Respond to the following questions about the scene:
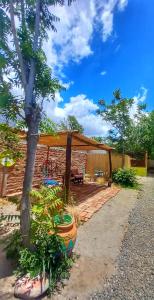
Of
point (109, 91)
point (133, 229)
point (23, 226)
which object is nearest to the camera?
point (23, 226)

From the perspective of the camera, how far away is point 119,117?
50.3 ft

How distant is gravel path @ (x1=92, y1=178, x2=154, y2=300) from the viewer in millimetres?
2938

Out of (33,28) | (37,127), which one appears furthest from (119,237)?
(33,28)

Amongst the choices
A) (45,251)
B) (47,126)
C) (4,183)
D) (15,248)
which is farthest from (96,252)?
(4,183)

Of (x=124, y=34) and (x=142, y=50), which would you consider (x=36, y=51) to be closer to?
(x=124, y=34)

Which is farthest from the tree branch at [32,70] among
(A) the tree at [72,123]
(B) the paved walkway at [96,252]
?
(A) the tree at [72,123]

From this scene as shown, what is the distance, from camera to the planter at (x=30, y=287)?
274cm

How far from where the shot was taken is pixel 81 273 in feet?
11.1

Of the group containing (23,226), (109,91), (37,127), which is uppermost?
(109,91)

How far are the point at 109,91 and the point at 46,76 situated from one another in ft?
44.1

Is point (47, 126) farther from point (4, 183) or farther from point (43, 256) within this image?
point (4, 183)

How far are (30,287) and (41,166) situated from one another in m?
7.79

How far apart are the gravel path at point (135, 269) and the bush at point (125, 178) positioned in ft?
22.6

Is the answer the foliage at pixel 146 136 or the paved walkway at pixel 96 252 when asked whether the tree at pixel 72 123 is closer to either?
the foliage at pixel 146 136
